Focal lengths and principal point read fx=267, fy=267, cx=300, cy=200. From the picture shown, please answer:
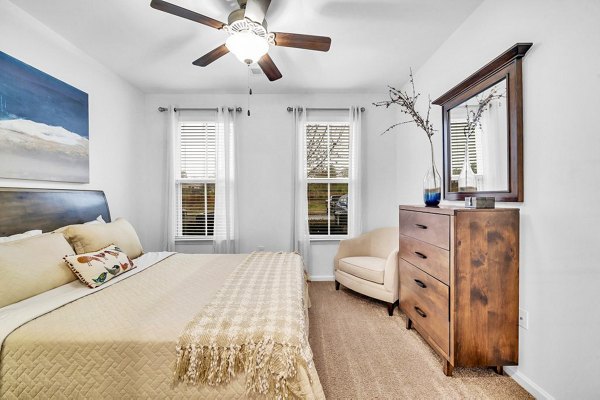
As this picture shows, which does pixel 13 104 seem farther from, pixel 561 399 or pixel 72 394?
pixel 561 399

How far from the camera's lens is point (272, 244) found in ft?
12.6

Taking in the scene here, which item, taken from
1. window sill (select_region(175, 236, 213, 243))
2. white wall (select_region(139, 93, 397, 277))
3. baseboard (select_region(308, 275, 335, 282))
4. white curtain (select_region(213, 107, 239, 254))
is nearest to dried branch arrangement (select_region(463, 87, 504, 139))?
white wall (select_region(139, 93, 397, 277))

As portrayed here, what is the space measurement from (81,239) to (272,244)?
2.20 m

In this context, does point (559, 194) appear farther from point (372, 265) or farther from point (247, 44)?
point (247, 44)

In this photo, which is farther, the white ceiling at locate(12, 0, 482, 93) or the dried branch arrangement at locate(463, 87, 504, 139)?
the white ceiling at locate(12, 0, 482, 93)

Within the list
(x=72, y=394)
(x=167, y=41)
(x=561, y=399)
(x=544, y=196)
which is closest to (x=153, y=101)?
(x=167, y=41)

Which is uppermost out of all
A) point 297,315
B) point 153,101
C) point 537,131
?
point 153,101

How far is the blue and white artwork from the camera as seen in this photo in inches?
79.4

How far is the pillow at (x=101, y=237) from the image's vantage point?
214cm

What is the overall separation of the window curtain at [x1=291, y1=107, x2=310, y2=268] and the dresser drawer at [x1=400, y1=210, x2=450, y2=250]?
60.4 inches

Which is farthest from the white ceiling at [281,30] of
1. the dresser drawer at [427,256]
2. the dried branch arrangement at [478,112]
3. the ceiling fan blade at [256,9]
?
the dresser drawer at [427,256]

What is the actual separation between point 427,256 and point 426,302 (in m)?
0.36

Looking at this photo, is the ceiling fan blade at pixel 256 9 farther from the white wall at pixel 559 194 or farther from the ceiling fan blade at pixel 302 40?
the white wall at pixel 559 194

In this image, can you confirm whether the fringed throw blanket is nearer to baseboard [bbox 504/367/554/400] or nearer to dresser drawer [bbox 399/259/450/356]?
dresser drawer [bbox 399/259/450/356]
